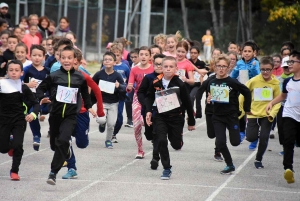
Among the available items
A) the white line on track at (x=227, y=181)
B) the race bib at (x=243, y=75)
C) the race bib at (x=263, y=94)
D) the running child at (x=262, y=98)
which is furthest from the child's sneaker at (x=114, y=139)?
the race bib at (x=263, y=94)

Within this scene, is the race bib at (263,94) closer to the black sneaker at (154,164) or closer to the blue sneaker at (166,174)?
the black sneaker at (154,164)

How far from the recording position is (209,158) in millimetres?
13766

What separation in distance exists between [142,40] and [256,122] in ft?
32.1

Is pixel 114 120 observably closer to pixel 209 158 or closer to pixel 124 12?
pixel 209 158

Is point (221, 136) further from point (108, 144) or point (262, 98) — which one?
point (108, 144)

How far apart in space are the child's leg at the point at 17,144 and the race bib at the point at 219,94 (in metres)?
2.72

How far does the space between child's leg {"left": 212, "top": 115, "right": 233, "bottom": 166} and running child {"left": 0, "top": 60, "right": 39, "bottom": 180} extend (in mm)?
2597

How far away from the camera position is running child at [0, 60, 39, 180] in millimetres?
11344

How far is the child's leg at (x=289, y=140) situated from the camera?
11.3m

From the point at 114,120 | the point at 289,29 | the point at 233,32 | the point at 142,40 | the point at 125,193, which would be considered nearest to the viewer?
the point at 125,193

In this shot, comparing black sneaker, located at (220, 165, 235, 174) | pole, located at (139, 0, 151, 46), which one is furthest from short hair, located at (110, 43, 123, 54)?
pole, located at (139, 0, 151, 46)

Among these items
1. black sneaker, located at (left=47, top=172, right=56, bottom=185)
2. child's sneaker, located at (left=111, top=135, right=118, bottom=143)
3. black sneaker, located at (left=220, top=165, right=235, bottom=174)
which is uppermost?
black sneaker, located at (left=47, top=172, right=56, bottom=185)

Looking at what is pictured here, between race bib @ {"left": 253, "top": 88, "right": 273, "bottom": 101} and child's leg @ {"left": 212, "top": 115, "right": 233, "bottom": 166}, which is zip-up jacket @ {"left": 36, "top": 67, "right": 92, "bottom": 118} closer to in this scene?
child's leg @ {"left": 212, "top": 115, "right": 233, "bottom": 166}

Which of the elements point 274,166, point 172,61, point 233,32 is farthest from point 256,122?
point 233,32
